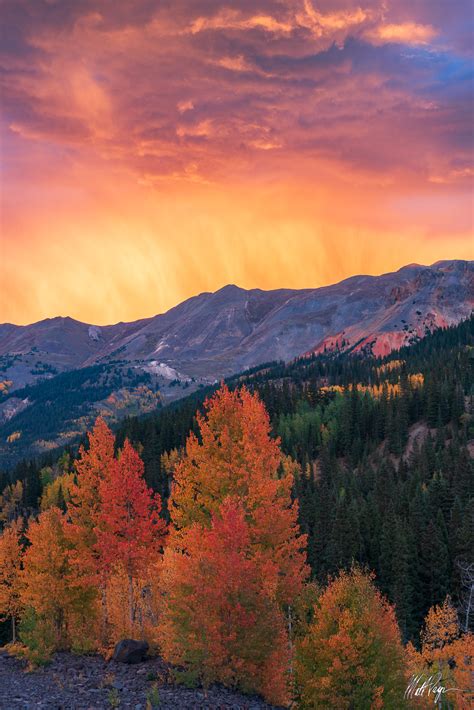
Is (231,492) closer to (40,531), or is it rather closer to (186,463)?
(186,463)

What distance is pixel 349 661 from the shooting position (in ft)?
99.6

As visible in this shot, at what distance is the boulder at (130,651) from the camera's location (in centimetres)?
A: 3531

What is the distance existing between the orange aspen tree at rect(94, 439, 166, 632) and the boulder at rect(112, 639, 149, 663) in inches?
150

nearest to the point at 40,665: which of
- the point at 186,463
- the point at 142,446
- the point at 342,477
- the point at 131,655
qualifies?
the point at 131,655

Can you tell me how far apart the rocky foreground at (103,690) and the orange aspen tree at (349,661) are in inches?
125

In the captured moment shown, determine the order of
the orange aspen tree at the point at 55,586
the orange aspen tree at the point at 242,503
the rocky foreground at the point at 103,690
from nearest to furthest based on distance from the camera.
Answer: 1. the rocky foreground at the point at 103,690
2. the orange aspen tree at the point at 242,503
3. the orange aspen tree at the point at 55,586

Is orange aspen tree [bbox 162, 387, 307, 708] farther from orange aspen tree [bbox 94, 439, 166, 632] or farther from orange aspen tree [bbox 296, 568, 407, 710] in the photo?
orange aspen tree [bbox 94, 439, 166, 632]

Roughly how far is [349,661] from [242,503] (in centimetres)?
983

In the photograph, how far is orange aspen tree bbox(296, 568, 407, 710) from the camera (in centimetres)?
2997

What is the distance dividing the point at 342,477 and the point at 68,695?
118 m

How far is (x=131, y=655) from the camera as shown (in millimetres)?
35344
